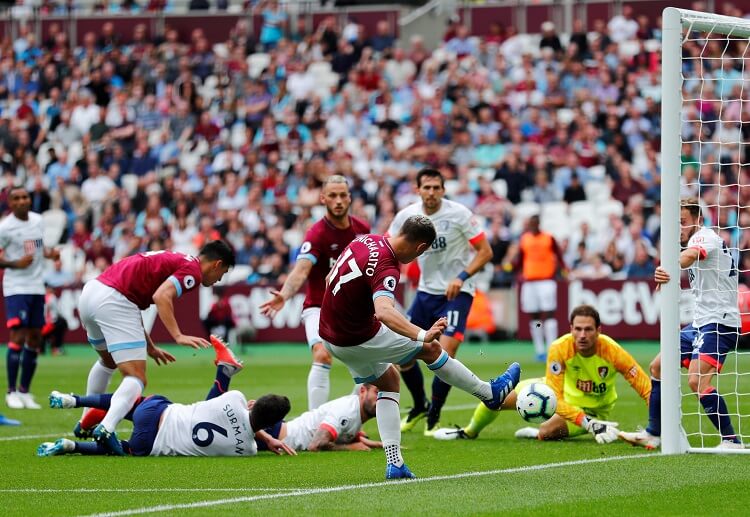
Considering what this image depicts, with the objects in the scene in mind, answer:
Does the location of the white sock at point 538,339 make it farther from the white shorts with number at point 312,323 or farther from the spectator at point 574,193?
the white shorts with number at point 312,323

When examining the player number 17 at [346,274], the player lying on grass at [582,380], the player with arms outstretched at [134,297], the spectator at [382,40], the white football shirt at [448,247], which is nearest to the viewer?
the player number 17 at [346,274]

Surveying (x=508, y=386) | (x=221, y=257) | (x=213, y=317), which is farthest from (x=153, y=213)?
(x=508, y=386)

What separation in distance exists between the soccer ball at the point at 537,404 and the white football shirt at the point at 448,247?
10.8ft

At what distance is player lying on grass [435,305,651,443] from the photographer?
37.7 ft

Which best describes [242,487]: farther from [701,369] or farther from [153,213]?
[153,213]

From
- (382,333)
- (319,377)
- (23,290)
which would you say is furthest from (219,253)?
(23,290)

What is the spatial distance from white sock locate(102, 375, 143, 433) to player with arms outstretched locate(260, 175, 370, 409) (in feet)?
6.80

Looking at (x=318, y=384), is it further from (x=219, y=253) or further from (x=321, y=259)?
(x=219, y=253)

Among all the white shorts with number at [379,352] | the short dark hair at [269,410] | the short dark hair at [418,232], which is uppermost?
the short dark hair at [418,232]

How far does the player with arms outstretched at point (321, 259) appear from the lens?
12.5m

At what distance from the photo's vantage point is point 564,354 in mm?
11758

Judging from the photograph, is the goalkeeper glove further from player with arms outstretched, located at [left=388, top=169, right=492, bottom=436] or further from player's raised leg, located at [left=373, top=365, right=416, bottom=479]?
player's raised leg, located at [left=373, top=365, right=416, bottom=479]

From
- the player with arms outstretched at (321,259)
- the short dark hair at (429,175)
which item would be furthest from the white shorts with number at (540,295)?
the player with arms outstretched at (321,259)

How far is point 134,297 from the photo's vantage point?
11.1 meters
